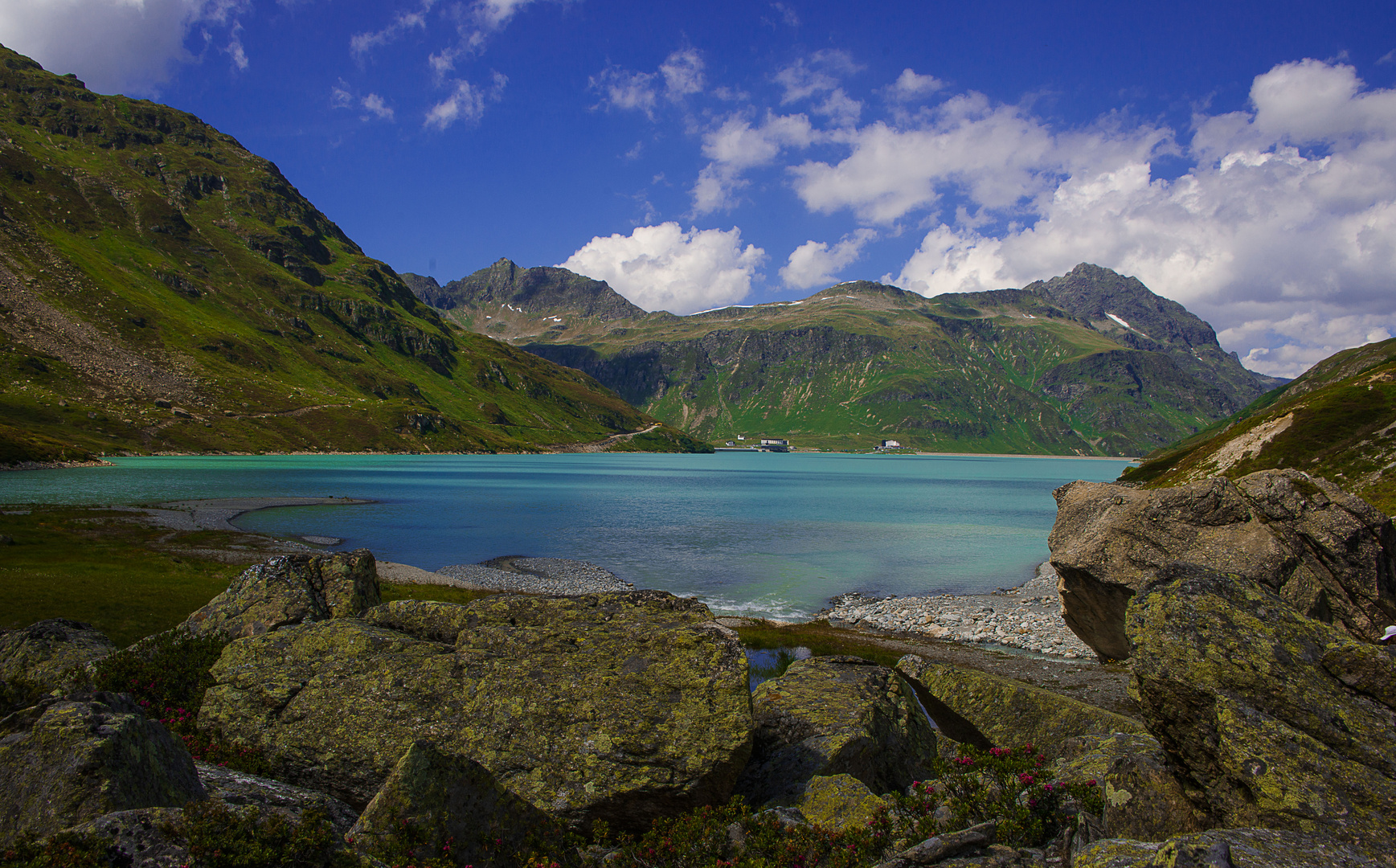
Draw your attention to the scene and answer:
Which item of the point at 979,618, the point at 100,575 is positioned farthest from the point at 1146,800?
the point at 100,575

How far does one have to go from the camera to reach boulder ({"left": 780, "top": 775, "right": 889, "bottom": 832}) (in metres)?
9.83

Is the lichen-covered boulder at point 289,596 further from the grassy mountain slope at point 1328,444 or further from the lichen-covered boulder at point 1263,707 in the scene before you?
the grassy mountain slope at point 1328,444

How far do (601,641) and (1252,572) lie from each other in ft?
61.4

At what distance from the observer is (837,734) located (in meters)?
12.7

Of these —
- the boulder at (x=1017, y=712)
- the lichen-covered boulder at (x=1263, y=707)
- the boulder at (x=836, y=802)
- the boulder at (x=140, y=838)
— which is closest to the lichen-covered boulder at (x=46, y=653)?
the boulder at (x=140, y=838)

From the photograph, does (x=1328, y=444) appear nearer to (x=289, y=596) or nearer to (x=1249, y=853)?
(x=1249, y=853)

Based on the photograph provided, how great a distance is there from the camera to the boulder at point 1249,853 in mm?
5301

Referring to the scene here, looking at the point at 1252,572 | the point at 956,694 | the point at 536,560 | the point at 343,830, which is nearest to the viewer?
the point at 343,830

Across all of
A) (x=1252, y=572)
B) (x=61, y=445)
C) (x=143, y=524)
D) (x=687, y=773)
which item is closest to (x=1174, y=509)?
(x=1252, y=572)

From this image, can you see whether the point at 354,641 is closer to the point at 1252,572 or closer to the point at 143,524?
the point at 1252,572

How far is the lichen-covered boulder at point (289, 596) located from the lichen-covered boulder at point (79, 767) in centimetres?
627

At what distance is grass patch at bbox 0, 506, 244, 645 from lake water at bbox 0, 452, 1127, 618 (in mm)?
16080

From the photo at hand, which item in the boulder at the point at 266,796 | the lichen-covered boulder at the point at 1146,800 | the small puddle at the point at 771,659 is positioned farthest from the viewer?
the small puddle at the point at 771,659

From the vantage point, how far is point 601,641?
1210 cm
